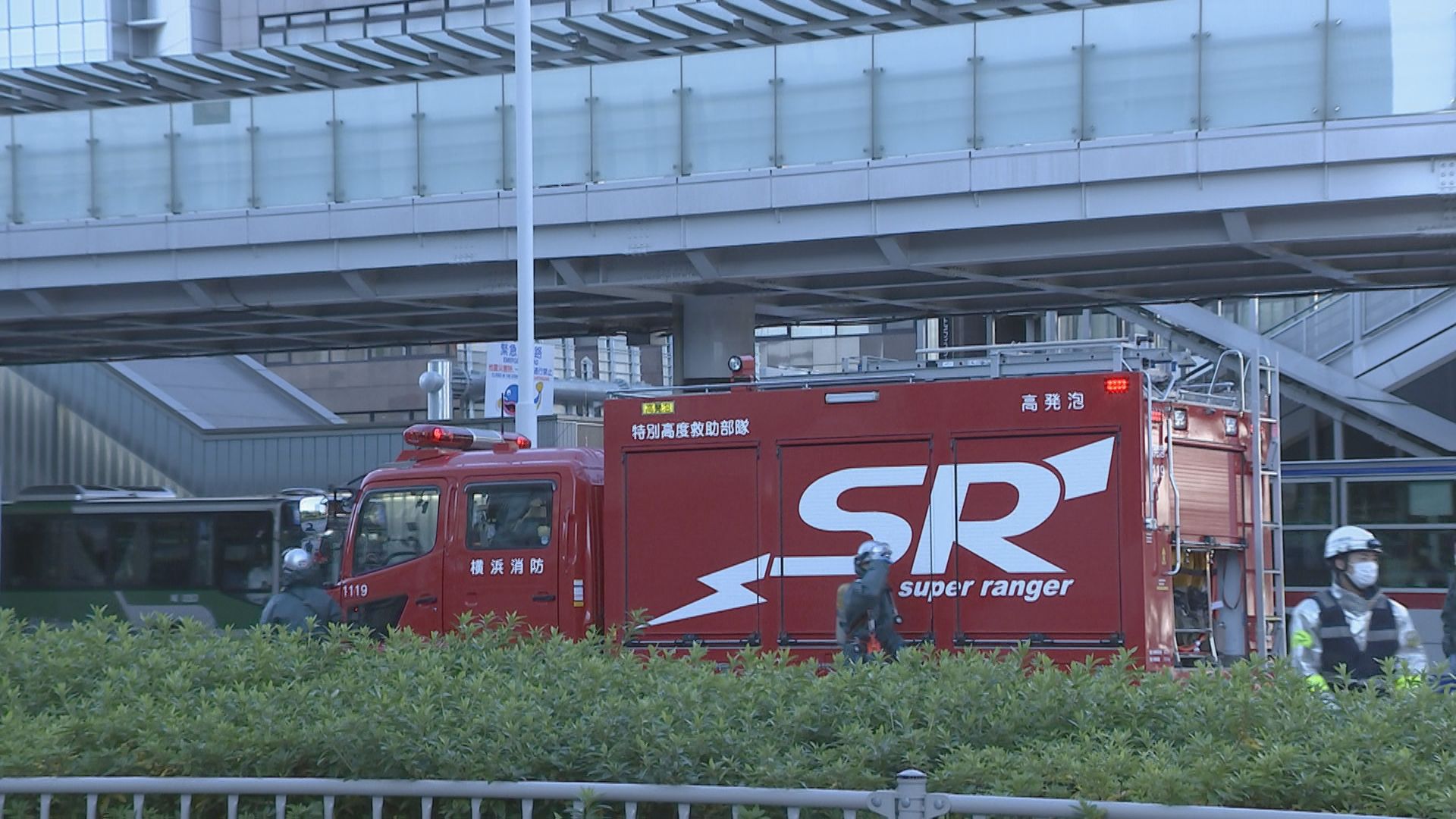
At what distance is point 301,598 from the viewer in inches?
466

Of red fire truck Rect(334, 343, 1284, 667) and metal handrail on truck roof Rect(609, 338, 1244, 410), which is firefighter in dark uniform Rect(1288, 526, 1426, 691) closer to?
red fire truck Rect(334, 343, 1284, 667)

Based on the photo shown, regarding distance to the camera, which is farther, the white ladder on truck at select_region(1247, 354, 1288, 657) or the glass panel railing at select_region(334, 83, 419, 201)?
the glass panel railing at select_region(334, 83, 419, 201)

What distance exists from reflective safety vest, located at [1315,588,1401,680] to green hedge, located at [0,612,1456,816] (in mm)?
1947

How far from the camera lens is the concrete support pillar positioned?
2689 cm

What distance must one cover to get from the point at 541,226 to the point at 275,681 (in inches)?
Answer: 666

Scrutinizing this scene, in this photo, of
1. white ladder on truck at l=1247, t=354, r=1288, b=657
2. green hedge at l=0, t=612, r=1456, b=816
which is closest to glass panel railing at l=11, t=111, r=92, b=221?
white ladder on truck at l=1247, t=354, r=1288, b=657

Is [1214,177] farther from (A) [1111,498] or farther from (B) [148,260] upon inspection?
(B) [148,260]

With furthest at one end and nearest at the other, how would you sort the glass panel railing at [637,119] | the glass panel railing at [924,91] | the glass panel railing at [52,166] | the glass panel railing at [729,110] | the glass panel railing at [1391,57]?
1. the glass panel railing at [52,166]
2. the glass panel railing at [637,119]
3. the glass panel railing at [729,110]
4. the glass panel railing at [924,91]
5. the glass panel railing at [1391,57]

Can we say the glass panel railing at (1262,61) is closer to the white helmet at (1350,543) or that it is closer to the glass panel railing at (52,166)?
the white helmet at (1350,543)

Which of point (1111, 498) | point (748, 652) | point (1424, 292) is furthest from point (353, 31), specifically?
point (748, 652)

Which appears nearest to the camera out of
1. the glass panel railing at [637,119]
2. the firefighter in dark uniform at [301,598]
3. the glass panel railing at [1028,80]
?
the firefighter in dark uniform at [301,598]

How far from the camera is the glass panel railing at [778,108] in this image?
64.2ft

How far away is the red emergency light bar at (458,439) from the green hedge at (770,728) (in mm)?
6665

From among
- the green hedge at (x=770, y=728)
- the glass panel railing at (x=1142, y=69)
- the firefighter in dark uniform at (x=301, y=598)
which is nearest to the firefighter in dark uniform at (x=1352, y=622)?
the green hedge at (x=770, y=728)
